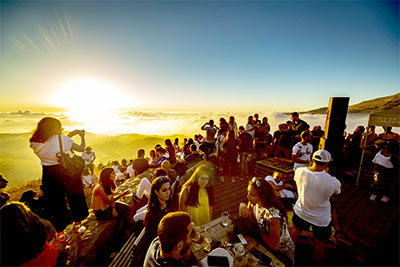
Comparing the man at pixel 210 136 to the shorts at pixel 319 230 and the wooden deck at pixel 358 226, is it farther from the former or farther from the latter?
the shorts at pixel 319 230

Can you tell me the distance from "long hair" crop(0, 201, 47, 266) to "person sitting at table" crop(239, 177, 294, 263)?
296 centimetres

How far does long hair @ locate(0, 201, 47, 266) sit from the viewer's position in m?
1.52

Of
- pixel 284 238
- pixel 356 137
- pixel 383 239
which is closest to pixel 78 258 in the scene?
pixel 284 238

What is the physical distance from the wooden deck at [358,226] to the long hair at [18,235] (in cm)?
375

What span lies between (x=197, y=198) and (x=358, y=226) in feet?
15.2

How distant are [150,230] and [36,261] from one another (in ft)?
4.62

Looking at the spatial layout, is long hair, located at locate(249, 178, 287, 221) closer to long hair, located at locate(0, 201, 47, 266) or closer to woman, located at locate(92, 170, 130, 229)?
long hair, located at locate(0, 201, 47, 266)

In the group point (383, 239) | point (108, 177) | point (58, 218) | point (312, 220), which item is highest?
point (108, 177)

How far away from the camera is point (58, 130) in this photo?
2775 mm

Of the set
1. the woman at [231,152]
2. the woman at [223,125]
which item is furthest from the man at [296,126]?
the woman at [223,125]

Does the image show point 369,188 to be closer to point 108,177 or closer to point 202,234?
point 202,234

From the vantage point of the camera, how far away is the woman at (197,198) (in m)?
2.93

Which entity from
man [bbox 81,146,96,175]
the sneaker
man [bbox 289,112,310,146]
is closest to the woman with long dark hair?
man [bbox 81,146,96,175]

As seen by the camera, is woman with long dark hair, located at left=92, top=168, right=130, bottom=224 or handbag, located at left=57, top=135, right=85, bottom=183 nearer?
handbag, located at left=57, top=135, right=85, bottom=183
